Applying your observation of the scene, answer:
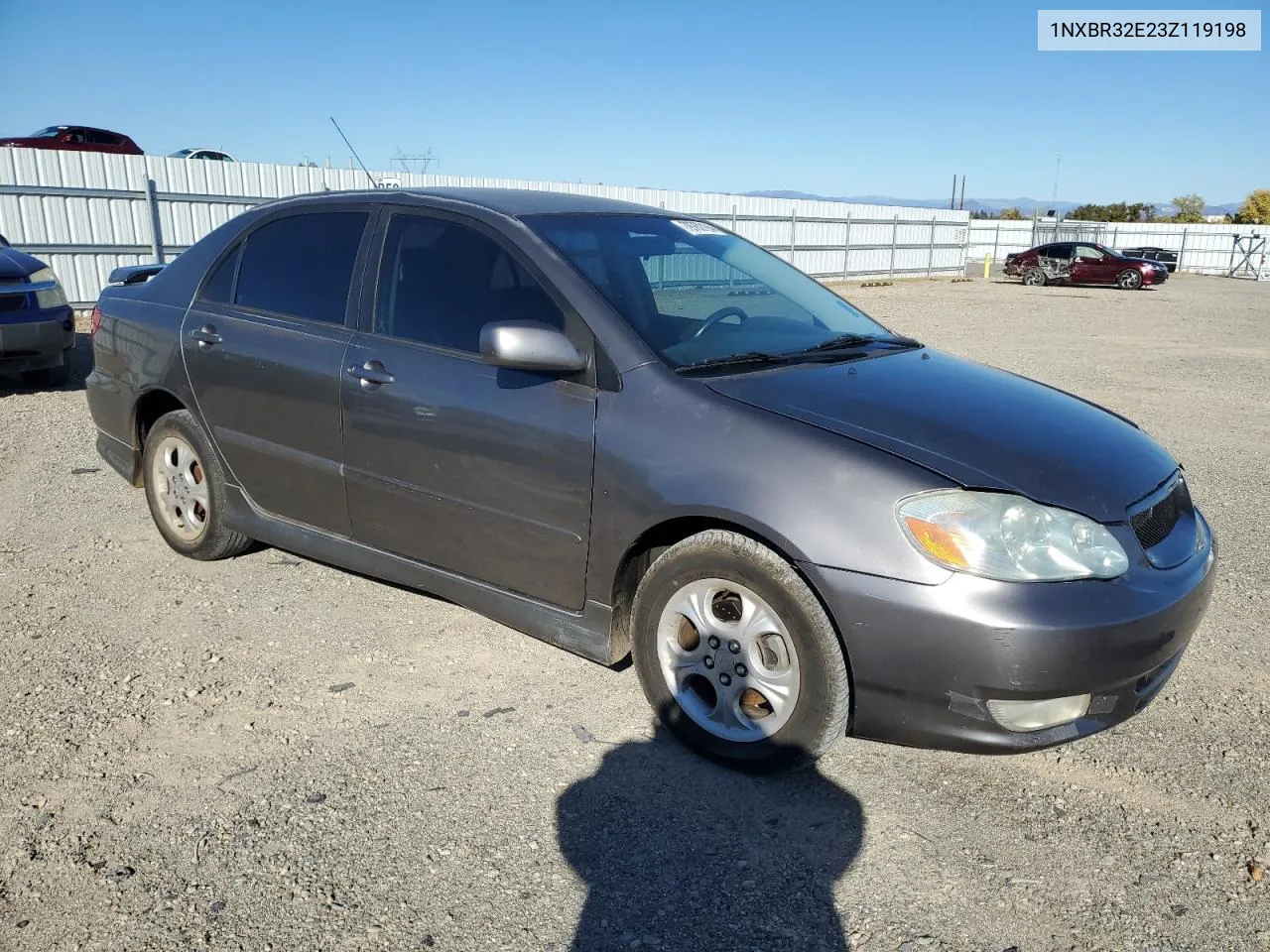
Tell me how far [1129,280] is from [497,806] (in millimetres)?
33376

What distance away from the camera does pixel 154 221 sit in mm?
14594

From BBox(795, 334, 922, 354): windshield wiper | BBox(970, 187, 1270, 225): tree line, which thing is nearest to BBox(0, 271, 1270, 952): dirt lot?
BBox(795, 334, 922, 354): windshield wiper

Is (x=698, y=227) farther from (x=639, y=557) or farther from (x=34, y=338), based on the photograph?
(x=34, y=338)

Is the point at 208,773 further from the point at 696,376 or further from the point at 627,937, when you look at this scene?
the point at 696,376

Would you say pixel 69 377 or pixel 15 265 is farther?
pixel 69 377

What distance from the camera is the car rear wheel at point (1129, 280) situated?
31.0m

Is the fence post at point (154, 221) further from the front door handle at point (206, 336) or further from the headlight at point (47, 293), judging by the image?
the front door handle at point (206, 336)

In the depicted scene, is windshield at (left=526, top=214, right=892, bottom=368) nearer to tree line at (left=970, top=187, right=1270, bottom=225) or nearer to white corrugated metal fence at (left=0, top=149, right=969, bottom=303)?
white corrugated metal fence at (left=0, top=149, right=969, bottom=303)

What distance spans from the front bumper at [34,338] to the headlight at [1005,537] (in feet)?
26.4

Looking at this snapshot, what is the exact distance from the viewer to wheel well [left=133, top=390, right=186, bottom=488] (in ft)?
15.3

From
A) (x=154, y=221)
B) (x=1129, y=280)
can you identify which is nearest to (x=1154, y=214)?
(x=1129, y=280)

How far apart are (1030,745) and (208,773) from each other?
7.86 ft

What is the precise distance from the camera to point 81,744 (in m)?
3.11

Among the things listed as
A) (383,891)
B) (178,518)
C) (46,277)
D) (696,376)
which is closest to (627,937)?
(383,891)
